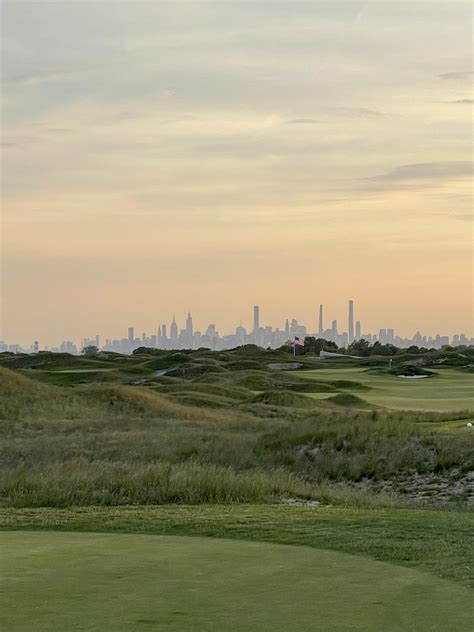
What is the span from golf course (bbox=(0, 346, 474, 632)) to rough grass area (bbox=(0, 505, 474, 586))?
0.12 feet

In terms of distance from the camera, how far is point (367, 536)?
11758 millimetres

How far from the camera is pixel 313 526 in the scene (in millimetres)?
12812

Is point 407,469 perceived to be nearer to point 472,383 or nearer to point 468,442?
point 468,442

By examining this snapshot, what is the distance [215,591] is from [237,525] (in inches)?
193

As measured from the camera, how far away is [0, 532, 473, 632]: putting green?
6957mm

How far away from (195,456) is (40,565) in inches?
587

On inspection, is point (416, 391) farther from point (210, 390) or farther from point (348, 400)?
point (210, 390)

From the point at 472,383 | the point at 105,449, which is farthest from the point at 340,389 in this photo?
the point at 105,449

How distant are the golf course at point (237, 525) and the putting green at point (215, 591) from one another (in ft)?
0.08

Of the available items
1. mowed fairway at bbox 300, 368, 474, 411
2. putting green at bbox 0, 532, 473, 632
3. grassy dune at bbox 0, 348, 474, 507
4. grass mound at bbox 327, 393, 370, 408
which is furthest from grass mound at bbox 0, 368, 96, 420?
putting green at bbox 0, 532, 473, 632

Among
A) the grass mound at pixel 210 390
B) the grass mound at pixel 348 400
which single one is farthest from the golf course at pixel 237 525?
the grass mound at pixel 210 390

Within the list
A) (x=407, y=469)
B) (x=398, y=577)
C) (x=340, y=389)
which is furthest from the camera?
(x=340, y=389)

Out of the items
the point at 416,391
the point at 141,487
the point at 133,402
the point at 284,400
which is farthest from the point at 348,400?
the point at 141,487

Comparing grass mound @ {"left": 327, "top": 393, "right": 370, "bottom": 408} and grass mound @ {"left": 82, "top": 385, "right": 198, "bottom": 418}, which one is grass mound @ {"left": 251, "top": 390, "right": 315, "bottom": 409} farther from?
grass mound @ {"left": 82, "top": 385, "right": 198, "bottom": 418}
